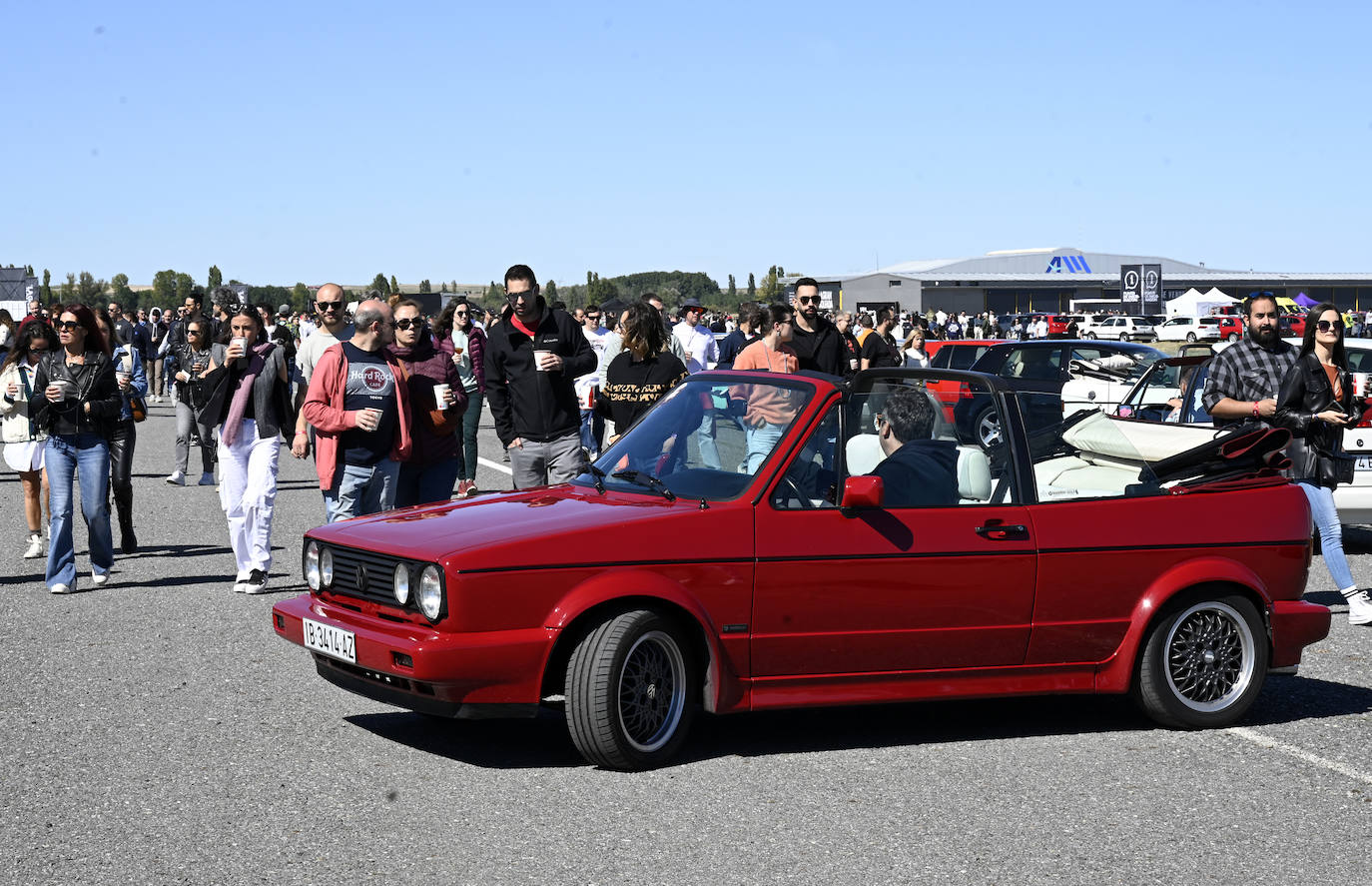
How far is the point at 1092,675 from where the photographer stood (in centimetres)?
670

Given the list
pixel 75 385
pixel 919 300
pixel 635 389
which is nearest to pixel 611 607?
pixel 635 389

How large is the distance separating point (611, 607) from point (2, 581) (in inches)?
259

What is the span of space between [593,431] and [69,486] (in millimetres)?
7381

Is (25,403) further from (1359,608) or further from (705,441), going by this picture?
(1359,608)

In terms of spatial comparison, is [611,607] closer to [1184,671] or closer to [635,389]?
[1184,671]

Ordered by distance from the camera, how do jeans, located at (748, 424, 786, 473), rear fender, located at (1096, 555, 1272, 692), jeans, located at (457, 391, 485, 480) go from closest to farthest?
jeans, located at (748, 424, 786, 473) < rear fender, located at (1096, 555, 1272, 692) < jeans, located at (457, 391, 485, 480)

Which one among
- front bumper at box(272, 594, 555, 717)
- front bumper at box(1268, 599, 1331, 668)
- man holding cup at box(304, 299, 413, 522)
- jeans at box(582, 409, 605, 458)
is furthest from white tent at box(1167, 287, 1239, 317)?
front bumper at box(272, 594, 555, 717)

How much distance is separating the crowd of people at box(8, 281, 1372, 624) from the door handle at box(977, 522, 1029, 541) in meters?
3.44

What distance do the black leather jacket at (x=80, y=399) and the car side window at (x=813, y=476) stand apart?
573 cm

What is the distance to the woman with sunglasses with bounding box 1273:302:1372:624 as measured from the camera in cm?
928

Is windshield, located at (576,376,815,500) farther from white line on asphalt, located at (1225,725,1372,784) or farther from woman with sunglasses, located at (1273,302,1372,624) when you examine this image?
woman with sunglasses, located at (1273,302,1372,624)

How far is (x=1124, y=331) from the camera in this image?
70.8 meters

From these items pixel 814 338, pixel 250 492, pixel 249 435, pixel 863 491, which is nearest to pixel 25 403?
pixel 249 435

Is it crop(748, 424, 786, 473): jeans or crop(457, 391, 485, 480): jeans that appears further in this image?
crop(457, 391, 485, 480): jeans
